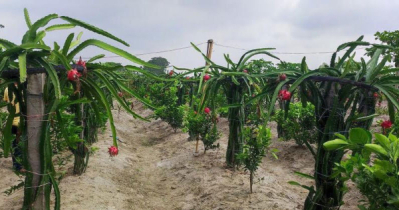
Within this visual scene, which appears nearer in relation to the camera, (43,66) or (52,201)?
(43,66)

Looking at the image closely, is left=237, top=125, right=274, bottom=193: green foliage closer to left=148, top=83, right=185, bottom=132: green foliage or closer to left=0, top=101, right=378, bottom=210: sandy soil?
left=0, top=101, right=378, bottom=210: sandy soil

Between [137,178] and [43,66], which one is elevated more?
[43,66]

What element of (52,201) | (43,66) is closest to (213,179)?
(52,201)

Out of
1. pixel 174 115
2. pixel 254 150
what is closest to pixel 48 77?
pixel 254 150

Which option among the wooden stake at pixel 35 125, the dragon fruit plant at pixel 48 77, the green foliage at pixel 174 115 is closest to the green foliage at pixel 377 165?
the dragon fruit plant at pixel 48 77

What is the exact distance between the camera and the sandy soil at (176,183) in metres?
4.74

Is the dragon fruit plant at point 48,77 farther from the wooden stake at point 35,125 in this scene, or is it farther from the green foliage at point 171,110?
the green foliage at point 171,110

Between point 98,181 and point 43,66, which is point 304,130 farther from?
point 43,66

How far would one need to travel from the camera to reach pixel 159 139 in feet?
34.2

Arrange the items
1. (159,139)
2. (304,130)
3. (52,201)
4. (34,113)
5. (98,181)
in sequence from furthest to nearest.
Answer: (159,139) < (304,130) < (98,181) < (52,201) < (34,113)

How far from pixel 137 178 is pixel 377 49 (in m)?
4.78

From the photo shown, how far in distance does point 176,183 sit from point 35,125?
3.83 meters

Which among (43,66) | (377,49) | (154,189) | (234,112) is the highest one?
(377,49)

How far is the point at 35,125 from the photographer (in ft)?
8.68
